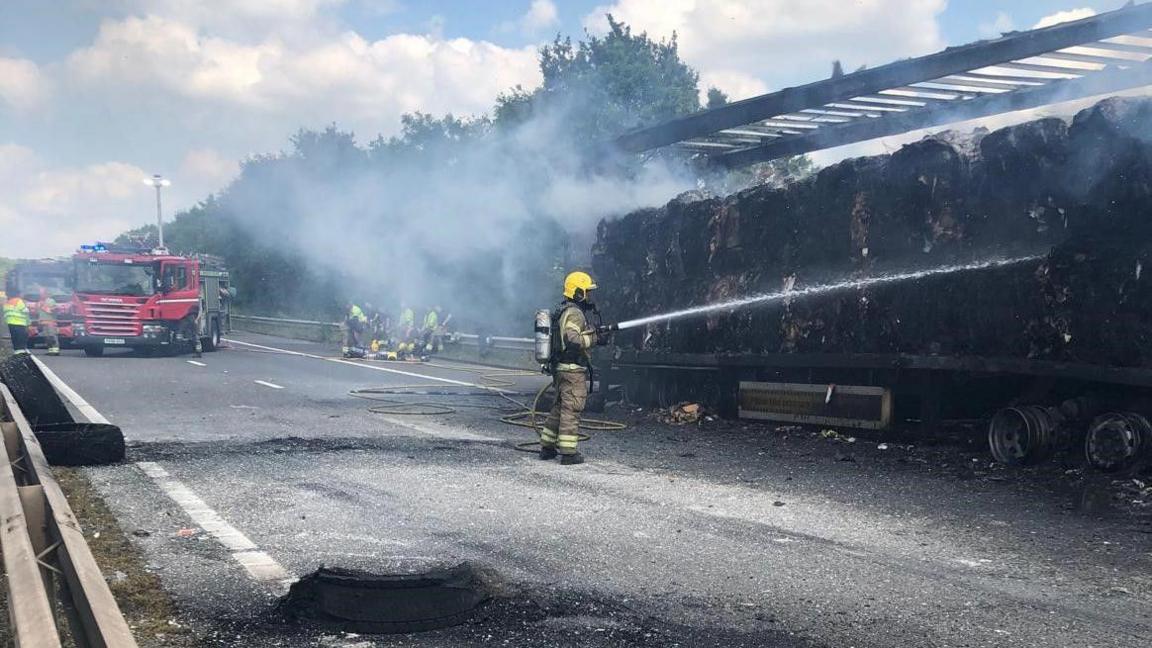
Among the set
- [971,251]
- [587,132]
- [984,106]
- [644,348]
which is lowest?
[644,348]

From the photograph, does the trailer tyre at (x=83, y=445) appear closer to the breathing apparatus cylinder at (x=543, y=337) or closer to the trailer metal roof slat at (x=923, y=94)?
the breathing apparatus cylinder at (x=543, y=337)

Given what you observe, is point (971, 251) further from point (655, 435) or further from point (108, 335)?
point (108, 335)

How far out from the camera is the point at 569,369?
377 inches

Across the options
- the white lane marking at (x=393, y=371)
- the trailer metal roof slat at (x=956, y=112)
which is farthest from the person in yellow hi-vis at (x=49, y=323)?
the trailer metal roof slat at (x=956, y=112)

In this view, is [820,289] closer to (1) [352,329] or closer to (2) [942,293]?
(2) [942,293]

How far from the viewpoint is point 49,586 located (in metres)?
4.11

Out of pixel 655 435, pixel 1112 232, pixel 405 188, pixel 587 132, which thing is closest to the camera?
pixel 1112 232

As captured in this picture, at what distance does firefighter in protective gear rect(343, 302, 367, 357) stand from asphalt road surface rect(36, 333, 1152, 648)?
566 inches

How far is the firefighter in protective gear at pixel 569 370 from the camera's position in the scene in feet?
30.0

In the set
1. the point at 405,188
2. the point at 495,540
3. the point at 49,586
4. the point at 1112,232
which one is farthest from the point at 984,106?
the point at 405,188

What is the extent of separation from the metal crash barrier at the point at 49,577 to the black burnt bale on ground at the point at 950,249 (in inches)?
288

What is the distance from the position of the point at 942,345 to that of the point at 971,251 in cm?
94

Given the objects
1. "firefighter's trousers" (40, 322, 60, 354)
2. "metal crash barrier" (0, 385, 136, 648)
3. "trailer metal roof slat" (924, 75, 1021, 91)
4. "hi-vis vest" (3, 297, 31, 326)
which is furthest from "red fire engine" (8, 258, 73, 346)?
"trailer metal roof slat" (924, 75, 1021, 91)

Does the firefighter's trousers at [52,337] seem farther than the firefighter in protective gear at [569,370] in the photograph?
Yes
